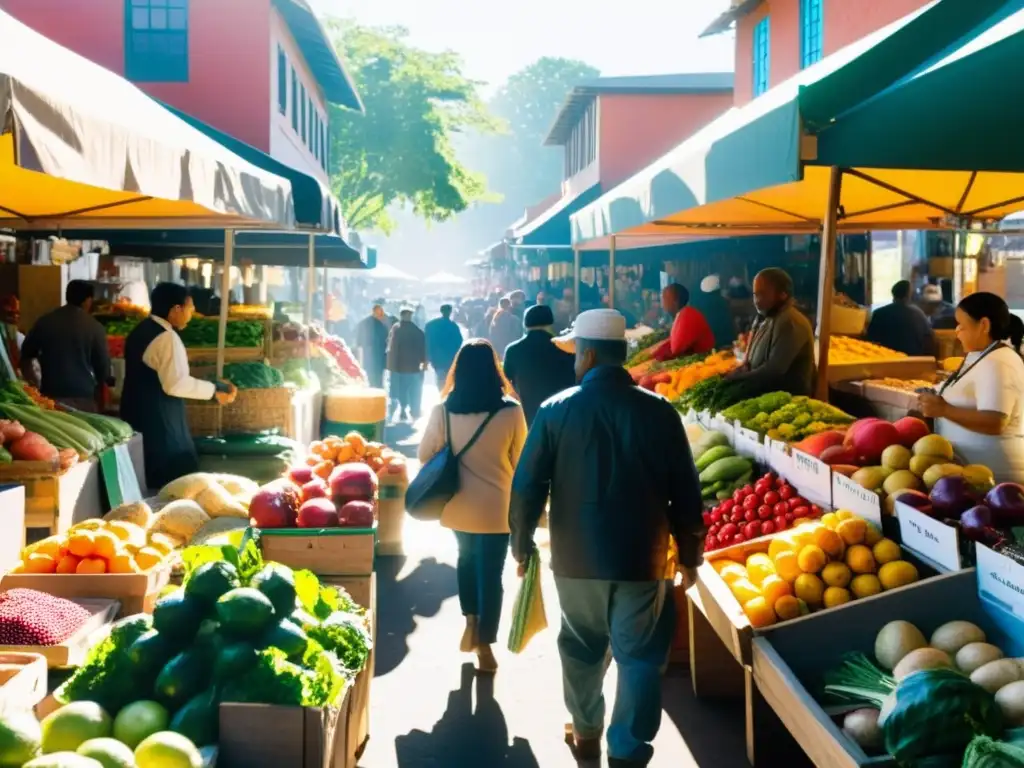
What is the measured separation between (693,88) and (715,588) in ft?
94.0

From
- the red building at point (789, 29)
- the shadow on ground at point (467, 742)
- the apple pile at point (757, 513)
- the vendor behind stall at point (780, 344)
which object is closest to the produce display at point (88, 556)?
the shadow on ground at point (467, 742)

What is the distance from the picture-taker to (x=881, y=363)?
9914mm

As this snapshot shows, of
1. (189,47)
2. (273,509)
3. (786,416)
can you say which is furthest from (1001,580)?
(189,47)

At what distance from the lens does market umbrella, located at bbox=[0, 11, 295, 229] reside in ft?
13.4

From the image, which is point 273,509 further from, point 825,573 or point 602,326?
point 825,573

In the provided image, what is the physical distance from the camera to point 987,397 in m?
5.95

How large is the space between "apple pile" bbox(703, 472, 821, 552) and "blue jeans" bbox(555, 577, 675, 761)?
152 cm

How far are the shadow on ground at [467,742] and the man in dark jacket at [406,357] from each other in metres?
12.3

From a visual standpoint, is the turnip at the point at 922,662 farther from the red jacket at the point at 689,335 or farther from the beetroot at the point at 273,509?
the red jacket at the point at 689,335

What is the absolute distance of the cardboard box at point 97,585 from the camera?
4723 mm

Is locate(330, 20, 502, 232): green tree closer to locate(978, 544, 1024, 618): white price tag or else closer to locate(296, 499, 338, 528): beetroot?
locate(296, 499, 338, 528): beetroot

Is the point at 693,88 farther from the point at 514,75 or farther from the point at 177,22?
the point at 514,75

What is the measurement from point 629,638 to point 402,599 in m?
3.52

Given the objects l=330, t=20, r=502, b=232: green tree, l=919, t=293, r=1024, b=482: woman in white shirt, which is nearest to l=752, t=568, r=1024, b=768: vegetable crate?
l=919, t=293, r=1024, b=482: woman in white shirt
